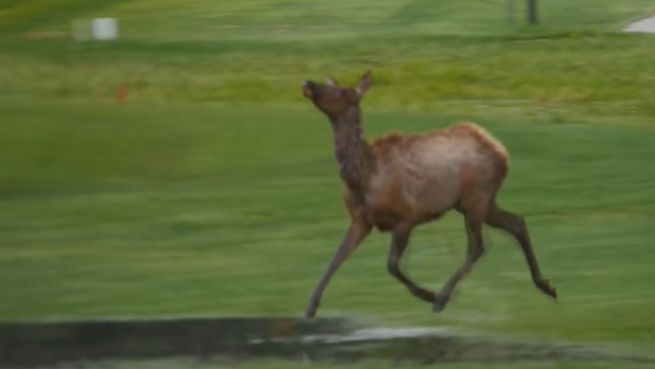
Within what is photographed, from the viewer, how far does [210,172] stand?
24.9 meters

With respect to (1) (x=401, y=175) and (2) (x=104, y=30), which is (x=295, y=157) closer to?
(1) (x=401, y=175)

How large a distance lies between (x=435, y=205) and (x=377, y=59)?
29577 millimetres

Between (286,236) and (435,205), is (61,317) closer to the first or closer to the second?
(435,205)

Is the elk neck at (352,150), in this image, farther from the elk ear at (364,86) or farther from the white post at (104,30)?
the white post at (104,30)

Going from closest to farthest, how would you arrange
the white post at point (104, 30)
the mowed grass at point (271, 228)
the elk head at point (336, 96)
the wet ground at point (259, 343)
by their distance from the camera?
the wet ground at point (259, 343), the elk head at point (336, 96), the mowed grass at point (271, 228), the white post at point (104, 30)

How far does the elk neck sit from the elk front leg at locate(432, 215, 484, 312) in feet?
2.37

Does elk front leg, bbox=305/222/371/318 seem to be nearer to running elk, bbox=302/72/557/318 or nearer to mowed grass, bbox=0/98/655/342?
running elk, bbox=302/72/557/318

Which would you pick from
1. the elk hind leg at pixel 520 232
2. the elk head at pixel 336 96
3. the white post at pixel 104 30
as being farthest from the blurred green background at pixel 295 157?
the elk head at pixel 336 96

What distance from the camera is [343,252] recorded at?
13.3m

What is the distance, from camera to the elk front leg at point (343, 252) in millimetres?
13297

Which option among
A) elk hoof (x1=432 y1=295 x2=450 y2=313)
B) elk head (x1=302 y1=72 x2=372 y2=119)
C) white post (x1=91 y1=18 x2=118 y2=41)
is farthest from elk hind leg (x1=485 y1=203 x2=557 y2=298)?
white post (x1=91 y1=18 x2=118 y2=41)

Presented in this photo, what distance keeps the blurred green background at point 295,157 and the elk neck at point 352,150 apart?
91cm

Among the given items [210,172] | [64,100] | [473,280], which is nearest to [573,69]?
[64,100]

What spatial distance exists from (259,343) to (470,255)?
5.35 feet
